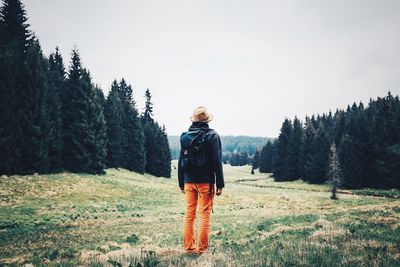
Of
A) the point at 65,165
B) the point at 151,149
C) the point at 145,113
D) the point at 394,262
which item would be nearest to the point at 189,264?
the point at 394,262

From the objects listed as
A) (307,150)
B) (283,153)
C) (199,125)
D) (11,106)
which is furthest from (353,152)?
(199,125)

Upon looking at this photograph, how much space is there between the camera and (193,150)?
6234 mm

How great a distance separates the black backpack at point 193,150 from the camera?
620 centimetres

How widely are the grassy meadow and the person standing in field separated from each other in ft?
1.41

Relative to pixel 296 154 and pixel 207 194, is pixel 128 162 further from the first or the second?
pixel 207 194

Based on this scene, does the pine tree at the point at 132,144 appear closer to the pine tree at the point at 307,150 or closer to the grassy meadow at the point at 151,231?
the grassy meadow at the point at 151,231

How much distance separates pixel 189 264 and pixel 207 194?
1.63 metres

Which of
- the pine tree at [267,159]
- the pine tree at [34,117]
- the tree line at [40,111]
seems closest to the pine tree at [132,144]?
the tree line at [40,111]

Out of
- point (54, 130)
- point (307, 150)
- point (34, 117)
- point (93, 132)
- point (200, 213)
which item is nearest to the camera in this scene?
point (200, 213)

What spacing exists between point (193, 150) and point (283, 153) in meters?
81.5

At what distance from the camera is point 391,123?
57219 millimetres

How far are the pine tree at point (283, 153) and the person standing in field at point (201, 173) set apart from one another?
3064 inches

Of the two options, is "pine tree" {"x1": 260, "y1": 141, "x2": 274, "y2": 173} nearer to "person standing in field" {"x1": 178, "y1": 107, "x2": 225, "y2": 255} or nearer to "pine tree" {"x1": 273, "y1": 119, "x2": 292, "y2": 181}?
"pine tree" {"x1": 273, "y1": 119, "x2": 292, "y2": 181}

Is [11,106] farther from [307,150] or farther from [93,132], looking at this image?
[307,150]
